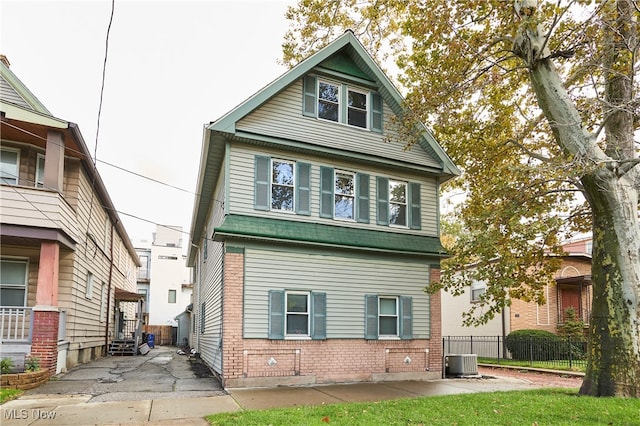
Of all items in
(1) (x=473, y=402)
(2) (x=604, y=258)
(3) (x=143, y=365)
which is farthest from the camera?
(3) (x=143, y=365)

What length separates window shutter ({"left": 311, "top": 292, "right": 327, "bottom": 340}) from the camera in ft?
43.2

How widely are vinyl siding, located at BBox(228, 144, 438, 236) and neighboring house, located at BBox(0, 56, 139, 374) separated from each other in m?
4.49

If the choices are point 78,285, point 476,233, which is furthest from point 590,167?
point 78,285

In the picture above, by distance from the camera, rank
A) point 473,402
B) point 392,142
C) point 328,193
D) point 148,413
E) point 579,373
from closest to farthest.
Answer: point 148,413, point 473,402, point 328,193, point 392,142, point 579,373

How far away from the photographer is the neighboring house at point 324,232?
12641 mm

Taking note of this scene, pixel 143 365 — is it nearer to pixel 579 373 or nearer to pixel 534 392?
pixel 534 392

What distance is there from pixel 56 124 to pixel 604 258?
43.9 ft

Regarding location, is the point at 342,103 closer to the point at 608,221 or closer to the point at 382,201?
the point at 382,201

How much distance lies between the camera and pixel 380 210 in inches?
588

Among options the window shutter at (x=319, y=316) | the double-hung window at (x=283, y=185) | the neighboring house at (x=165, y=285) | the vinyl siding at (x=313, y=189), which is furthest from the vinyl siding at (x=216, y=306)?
the neighboring house at (x=165, y=285)

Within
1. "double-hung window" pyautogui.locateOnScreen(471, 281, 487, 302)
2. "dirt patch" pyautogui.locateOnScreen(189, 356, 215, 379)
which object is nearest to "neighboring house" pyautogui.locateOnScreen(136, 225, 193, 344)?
"double-hung window" pyautogui.locateOnScreen(471, 281, 487, 302)

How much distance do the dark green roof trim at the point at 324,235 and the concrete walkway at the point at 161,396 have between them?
3.67m

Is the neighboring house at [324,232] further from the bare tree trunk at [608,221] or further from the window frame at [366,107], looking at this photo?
the bare tree trunk at [608,221]

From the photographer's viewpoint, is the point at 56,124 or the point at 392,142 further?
the point at 392,142
